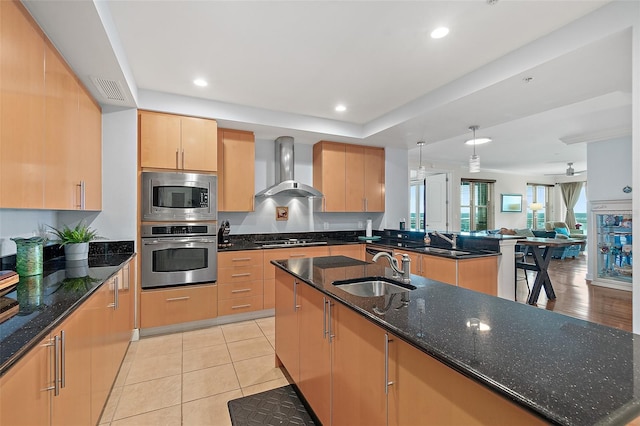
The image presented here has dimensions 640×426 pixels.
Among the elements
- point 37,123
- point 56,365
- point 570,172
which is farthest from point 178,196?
point 570,172

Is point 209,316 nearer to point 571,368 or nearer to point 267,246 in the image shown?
point 267,246

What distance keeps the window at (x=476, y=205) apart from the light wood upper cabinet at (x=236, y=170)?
672cm

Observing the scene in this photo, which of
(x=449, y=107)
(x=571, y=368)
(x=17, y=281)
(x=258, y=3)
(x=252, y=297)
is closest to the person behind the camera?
(x=571, y=368)

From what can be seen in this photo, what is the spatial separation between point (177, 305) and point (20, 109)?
2368 millimetres

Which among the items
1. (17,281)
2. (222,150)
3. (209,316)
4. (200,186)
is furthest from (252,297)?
(17,281)

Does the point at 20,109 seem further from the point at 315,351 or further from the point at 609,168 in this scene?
the point at 609,168

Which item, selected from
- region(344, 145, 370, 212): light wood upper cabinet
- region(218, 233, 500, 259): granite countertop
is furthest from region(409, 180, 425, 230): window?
→ region(344, 145, 370, 212): light wood upper cabinet

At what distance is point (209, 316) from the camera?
3459 mm

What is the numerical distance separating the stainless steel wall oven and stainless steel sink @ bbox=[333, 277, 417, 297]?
84.0 inches

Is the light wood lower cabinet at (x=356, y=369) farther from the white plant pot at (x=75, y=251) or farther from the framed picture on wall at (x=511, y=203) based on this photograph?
the framed picture on wall at (x=511, y=203)

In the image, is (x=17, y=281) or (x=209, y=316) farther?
(x=209, y=316)

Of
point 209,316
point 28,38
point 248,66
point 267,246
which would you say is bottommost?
point 209,316

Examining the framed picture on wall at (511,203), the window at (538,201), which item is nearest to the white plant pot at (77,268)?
the framed picture on wall at (511,203)

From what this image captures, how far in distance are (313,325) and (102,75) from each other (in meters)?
2.51
